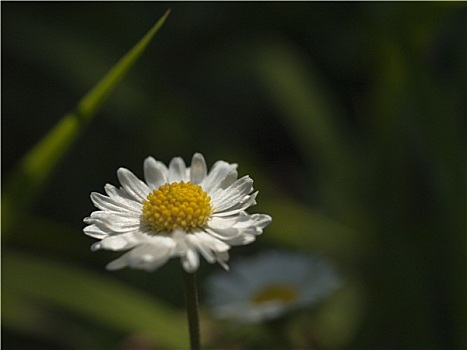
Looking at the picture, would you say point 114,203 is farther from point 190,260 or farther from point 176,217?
point 190,260

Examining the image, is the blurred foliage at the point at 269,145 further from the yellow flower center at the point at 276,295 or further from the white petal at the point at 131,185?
the white petal at the point at 131,185

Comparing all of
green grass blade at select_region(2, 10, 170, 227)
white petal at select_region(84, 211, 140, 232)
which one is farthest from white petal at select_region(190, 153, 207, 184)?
green grass blade at select_region(2, 10, 170, 227)

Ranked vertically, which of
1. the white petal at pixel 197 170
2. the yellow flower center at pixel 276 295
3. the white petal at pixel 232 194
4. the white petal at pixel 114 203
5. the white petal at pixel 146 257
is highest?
the yellow flower center at pixel 276 295

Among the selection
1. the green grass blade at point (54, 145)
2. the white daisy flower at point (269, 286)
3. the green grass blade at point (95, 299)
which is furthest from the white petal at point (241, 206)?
the green grass blade at point (95, 299)

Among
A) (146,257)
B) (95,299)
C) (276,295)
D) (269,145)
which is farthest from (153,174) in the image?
(269,145)

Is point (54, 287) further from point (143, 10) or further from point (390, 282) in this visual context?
point (143, 10)

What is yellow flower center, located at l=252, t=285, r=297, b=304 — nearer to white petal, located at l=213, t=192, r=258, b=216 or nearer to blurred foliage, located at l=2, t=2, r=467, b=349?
blurred foliage, located at l=2, t=2, r=467, b=349
